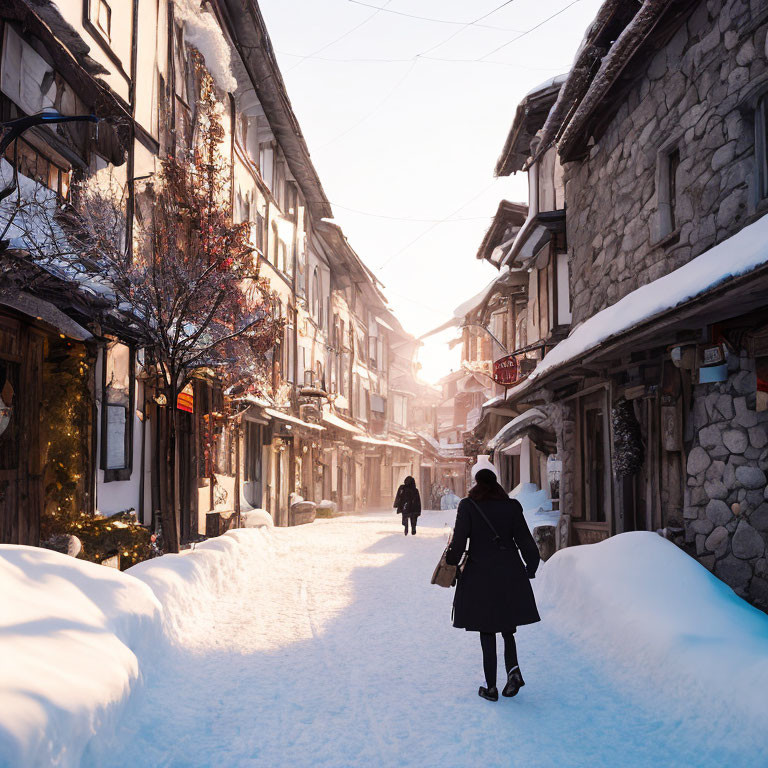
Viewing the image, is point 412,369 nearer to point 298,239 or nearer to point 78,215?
point 298,239

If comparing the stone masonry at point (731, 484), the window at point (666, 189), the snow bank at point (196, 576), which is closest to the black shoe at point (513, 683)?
the stone masonry at point (731, 484)

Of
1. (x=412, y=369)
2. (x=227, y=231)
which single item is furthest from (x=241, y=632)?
(x=412, y=369)

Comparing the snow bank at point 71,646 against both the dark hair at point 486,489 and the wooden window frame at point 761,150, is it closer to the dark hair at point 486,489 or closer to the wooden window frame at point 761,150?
the dark hair at point 486,489

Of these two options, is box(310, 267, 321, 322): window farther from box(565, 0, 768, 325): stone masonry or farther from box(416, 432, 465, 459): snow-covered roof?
box(416, 432, 465, 459): snow-covered roof

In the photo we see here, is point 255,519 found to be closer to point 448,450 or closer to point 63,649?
point 63,649

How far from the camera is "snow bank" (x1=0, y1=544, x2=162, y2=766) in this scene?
10.6ft

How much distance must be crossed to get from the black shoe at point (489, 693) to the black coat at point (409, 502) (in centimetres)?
1268

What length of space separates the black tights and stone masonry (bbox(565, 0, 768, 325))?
4456 mm

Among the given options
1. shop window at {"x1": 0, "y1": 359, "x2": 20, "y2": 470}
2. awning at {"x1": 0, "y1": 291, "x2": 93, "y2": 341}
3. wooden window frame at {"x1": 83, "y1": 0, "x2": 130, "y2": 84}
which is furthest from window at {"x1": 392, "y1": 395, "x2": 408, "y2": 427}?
awning at {"x1": 0, "y1": 291, "x2": 93, "y2": 341}

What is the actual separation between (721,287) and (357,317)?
2983 cm

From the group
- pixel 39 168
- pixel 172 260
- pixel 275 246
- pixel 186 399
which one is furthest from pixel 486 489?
pixel 275 246

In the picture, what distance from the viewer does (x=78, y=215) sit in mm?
8656

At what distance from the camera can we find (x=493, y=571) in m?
5.59

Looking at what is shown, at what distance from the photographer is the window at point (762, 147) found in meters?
6.90
